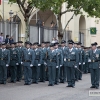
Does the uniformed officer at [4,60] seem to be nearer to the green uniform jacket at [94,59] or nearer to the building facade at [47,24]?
the green uniform jacket at [94,59]

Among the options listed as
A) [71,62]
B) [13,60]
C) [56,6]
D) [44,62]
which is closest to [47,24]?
[56,6]

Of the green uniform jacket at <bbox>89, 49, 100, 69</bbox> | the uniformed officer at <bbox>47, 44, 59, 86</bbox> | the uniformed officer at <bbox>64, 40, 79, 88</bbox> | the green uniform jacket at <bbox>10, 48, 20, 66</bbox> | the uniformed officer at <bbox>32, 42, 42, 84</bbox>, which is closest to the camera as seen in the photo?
the green uniform jacket at <bbox>89, 49, 100, 69</bbox>

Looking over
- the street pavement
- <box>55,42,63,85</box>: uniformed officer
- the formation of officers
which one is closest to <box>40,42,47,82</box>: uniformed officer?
the formation of officers

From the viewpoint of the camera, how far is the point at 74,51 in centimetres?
1958

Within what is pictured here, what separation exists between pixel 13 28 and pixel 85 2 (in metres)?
5.70

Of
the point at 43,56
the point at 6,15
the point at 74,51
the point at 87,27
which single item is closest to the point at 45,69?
the point at 43,56

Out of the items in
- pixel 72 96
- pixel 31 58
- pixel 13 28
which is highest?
pixel 13 28

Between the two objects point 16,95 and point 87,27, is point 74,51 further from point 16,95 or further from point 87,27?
point 87,27

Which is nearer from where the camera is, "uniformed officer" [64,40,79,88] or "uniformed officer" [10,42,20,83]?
"uniformed officer" [64,40,79,88]

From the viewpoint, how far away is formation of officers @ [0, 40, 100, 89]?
19344 millimetres

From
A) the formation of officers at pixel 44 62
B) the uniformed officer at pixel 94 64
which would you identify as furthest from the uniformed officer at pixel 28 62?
the uniformed officer at pixel 94 64

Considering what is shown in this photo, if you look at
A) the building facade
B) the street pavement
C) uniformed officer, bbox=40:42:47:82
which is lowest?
the street pavement

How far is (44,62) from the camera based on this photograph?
22.2m

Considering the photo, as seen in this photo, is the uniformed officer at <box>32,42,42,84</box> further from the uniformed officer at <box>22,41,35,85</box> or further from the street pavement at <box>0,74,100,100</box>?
the street pavement at <box>0,74,100,100</box>
